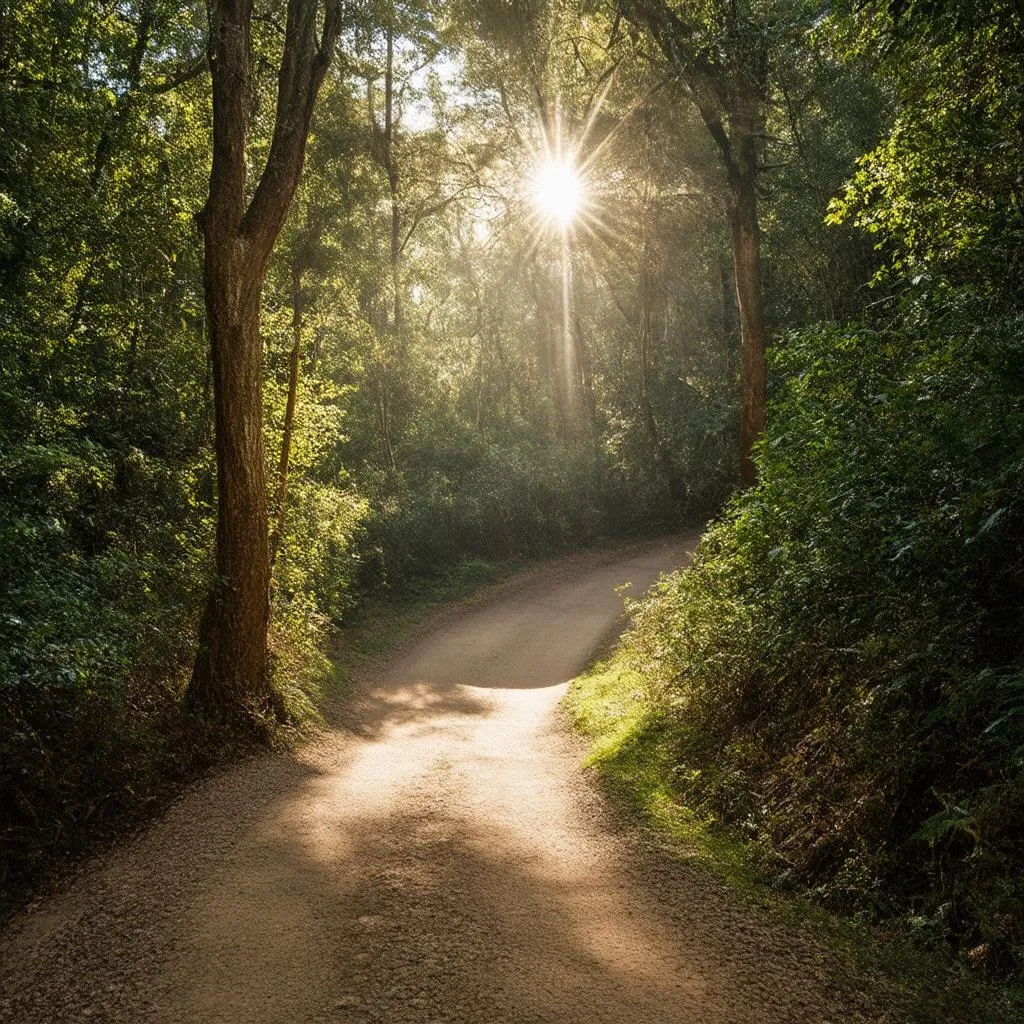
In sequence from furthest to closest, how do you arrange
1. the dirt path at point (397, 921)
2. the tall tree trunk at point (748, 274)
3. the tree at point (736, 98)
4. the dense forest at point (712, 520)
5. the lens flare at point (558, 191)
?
the lens flare at point (558, 191), the tall tree trunk at point (748, 274), the tree at point (736, 98), the dense forest at point (712, 520), the dirt path at point (397, 921)

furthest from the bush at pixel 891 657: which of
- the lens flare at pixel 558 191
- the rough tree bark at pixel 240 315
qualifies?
the lens flare at pixel 558 191

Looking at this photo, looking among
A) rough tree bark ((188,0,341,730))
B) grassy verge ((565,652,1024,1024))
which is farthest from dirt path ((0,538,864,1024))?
rough tree bark ((188,0,341,730))

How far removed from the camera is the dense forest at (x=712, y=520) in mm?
4859

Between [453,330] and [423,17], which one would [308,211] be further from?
[453,330]

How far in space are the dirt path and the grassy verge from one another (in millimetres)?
189

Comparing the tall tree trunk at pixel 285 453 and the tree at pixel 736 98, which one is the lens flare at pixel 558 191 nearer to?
the tree at pixel 736 98

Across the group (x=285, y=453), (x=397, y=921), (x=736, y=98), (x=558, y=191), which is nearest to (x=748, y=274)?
(x=736, y=98)

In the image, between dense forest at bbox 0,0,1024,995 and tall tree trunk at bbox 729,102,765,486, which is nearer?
dense forest at bbox 0,0,1024,995

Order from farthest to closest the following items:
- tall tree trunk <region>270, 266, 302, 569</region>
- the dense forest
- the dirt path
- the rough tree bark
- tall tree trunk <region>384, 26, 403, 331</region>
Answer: tall tree trunk <region>384, 26, 403, 331</region>, tall tree trunk <region>270, 266, 302, 569</region>, the rough tree bark, the dense forest, the dirt path

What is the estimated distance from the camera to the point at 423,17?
73.6ft

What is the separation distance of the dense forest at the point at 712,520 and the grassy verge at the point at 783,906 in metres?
0.17

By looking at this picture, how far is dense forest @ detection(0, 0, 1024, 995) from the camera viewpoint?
15.9 ft

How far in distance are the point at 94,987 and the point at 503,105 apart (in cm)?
2785

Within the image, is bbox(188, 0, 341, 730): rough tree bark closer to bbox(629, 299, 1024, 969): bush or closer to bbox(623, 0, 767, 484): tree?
bbox(629, 299, 1024, 969): bush
